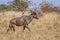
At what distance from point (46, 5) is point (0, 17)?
22.2ft

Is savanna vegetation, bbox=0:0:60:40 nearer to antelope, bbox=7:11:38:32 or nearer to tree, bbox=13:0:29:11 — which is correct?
tree, bbox=13:0:29:11

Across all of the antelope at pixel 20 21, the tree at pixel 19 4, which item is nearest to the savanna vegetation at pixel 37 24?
the tree at pixel 19 4

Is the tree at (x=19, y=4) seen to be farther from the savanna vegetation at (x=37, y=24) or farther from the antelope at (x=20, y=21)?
the antelope at (x=20, y=21)

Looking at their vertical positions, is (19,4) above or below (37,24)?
below

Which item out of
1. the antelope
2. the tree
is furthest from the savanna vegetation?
the antelope

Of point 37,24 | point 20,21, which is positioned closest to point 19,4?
point 37,24

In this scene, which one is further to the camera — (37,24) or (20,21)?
(37,24)

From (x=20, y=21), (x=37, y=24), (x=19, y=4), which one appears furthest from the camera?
(x=19, y=4)

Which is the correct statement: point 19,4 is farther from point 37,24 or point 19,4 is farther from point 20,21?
point 20,21

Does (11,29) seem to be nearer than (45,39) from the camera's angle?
No

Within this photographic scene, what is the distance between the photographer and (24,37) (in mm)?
10172

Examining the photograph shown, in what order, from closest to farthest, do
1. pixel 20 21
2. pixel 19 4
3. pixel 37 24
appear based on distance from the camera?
pixel 20 21, pixel 37 24, pixel 19 4

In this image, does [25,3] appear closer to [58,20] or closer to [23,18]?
[58,20]

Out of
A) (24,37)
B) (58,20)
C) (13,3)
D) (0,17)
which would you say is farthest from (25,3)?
(24,37)
